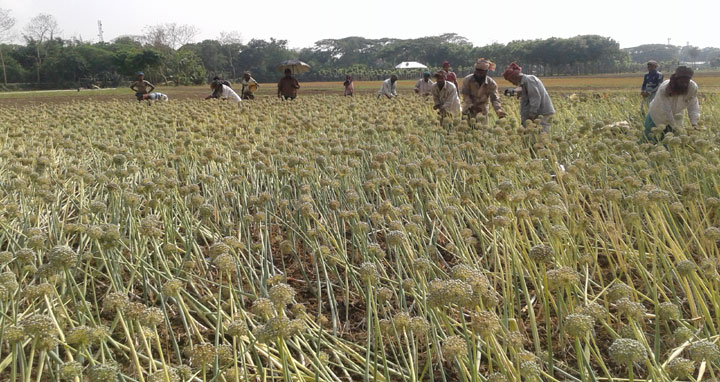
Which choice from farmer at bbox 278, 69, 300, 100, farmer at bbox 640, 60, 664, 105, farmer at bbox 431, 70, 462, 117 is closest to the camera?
farmer at bbox 431, 70, 462, 117

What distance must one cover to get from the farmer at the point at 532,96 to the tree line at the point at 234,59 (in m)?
61.1

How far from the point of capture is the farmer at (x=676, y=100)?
21.1 ft

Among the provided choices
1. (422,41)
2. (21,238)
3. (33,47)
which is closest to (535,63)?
(422,41)

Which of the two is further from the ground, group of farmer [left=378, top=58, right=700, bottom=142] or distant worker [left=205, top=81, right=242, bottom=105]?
distant worker [left=205, top=81, right=242, bottom=105]

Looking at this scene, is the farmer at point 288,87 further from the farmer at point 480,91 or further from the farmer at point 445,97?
the farmer at point 480,91

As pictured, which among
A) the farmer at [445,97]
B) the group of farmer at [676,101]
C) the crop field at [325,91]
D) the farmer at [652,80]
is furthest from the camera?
the crop field at [325,91]

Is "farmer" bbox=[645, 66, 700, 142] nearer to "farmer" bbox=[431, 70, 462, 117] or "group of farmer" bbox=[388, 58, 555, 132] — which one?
"group of farmer" bbox=[388, 58, 555, 132]

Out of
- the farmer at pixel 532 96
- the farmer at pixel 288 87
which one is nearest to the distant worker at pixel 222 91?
the farmer at pixel 288 87

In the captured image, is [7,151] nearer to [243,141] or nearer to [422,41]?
[243,141]

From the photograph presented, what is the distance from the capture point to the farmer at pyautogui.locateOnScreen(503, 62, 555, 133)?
7.55 metres

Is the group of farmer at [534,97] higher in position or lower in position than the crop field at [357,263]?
higher

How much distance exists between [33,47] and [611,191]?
91.8 meters

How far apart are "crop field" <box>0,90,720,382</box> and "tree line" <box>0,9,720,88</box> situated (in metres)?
62.8

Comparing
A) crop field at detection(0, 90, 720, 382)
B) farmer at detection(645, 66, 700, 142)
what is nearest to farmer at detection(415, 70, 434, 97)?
crop field at detection(0, 90, 720, 382)
